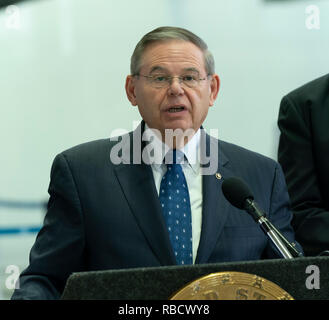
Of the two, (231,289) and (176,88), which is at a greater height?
(176,88)

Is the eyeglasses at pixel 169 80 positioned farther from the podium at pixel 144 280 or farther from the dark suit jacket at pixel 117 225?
the podium at pixel 144 280

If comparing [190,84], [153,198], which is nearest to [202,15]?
[190,84]

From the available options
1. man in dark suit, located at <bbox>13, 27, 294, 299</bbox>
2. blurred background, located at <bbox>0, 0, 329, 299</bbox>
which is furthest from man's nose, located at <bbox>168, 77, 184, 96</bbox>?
blurred background, located at <bbox>0, 0, 329, 299</bbox>

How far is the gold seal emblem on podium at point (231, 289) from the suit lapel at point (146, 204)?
0.50 metres

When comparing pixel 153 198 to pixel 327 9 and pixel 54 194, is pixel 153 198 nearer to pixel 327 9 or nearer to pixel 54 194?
pixel 54 194

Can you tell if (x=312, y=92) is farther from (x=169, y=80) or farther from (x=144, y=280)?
(x=144, y=280)

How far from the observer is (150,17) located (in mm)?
2254

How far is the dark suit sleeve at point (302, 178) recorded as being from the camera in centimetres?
167

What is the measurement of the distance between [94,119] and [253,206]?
126 cm

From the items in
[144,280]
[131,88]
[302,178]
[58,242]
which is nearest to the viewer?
[144,280]

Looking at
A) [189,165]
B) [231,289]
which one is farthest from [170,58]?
[231,289]

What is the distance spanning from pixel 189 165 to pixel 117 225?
24 centimetres

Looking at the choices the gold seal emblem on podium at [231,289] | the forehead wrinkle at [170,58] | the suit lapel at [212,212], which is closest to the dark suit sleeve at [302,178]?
the suit lapel at [212,212]

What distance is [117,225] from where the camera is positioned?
1.38 m
